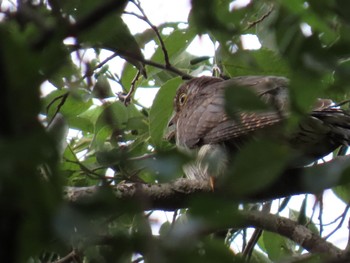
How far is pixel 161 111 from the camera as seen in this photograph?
13.4 ft

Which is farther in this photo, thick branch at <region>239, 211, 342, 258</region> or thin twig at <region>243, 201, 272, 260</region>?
thin twig at <region>243, 201, 272, 260</region>

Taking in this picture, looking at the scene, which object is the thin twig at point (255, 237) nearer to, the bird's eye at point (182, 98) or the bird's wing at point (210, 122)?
the bird's wing at point (210, 122)

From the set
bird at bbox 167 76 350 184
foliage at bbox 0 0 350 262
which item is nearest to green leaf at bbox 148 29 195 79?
bird at bbox 167 76 350 184

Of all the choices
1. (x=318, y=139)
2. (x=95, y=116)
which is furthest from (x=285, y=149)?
(x=95, y=116)

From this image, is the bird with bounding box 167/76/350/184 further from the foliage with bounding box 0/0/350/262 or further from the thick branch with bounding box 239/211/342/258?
the foliage with bounding box 0/0/350/262

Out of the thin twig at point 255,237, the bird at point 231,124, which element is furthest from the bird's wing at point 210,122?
the thin twig at point 255,237

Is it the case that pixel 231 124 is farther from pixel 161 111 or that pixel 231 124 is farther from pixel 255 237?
pixel 255 237

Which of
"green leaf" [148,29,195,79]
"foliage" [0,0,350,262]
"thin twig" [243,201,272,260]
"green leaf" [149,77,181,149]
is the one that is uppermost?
"green leaf" [148,29,195,79]

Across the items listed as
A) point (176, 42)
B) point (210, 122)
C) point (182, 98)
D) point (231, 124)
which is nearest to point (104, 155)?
point (176, 42)

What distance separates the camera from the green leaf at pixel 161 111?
405 cm

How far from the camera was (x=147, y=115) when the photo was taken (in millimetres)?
4422

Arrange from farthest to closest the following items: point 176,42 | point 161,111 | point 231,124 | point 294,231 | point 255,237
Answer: point 231,124 < point 161,111 < point 176,42 < point 255,237 < point 294,231

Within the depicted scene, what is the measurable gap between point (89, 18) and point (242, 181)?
31 cm

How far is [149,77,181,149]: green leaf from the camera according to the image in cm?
405
